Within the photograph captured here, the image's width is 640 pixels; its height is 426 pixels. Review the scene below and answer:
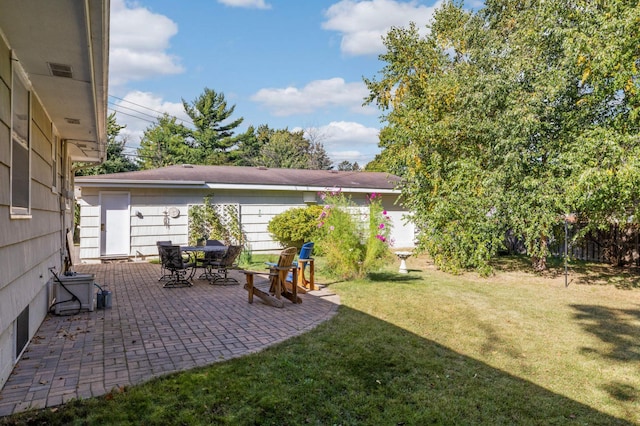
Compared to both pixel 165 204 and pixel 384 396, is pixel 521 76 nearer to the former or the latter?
pixel 384 396

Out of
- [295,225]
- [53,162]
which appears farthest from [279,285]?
[295,225]

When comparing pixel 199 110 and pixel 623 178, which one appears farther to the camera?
pixel 199 110

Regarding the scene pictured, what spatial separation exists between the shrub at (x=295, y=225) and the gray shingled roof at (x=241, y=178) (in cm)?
111

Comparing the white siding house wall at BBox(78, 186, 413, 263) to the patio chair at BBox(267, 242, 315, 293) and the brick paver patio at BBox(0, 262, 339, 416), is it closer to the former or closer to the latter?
the brick paver patio at BBox(0, 262, 339, 416)

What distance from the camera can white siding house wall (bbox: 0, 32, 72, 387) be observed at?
11.0 ft

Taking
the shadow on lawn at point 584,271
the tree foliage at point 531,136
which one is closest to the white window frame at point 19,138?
the tree foliage at point 531,136

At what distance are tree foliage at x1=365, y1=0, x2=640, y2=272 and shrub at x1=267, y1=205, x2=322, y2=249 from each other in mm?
3442

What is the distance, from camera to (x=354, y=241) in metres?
8.72

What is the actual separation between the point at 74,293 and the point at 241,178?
8.50m

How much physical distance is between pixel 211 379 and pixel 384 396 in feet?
4.99

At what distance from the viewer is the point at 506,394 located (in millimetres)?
3482

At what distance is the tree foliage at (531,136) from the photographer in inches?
297

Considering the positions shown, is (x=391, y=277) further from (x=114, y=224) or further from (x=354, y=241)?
(x=114, y=224)

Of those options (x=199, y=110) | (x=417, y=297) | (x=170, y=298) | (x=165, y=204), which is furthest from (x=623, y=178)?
(x=199, y=110)
